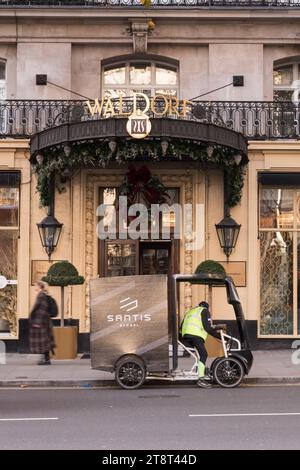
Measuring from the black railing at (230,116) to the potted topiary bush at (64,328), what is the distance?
3.86m

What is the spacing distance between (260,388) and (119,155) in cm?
612

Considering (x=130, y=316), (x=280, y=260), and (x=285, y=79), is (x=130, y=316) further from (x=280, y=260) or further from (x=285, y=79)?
(x=285, y=79)

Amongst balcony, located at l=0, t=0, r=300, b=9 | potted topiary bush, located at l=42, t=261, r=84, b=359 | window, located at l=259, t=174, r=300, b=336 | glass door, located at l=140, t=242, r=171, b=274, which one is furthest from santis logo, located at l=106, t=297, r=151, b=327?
balcony, located at l=0, t=0, r=300, b=9

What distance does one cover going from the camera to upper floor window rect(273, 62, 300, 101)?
63.4 feet

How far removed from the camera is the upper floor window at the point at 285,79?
19.3m

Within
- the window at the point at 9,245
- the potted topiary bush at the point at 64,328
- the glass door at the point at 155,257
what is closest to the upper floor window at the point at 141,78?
the window at the point at 9,245

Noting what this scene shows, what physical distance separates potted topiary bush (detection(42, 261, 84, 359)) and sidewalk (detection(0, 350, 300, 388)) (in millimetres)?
294

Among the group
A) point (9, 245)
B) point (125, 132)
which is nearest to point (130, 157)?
point (125, 132)

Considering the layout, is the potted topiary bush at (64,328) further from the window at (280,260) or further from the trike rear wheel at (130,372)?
the window at (280,260)

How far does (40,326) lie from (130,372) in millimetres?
3068

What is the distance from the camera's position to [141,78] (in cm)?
1947

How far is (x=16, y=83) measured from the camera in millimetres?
18797
